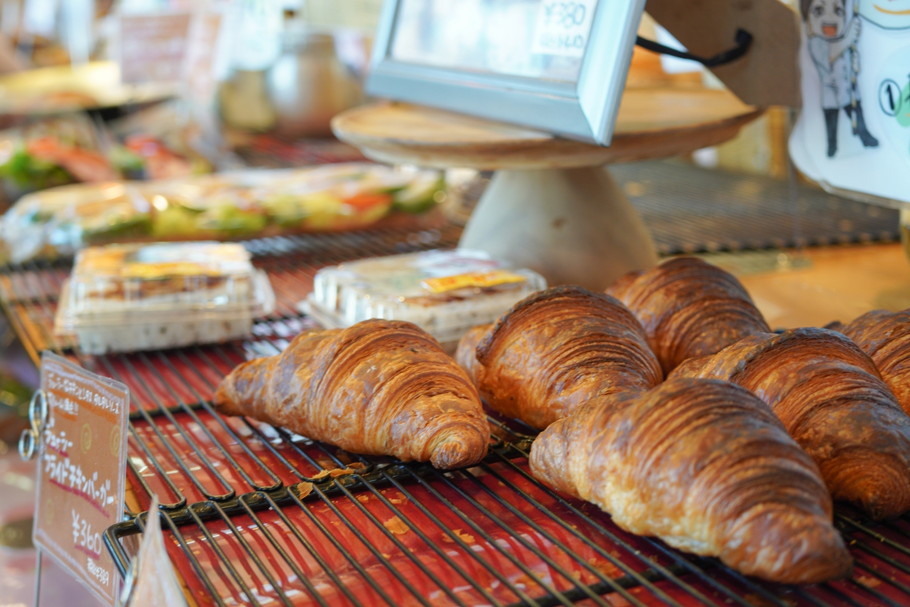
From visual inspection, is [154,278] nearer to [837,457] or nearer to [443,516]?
[443,516]

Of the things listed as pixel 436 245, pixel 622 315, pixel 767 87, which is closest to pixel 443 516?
pixel 622 315

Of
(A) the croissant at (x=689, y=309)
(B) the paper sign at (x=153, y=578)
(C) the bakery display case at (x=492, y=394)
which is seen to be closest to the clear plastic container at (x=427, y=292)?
(C) the bakery display case at (x=492, y=394)

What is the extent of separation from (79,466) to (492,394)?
1.52 feet

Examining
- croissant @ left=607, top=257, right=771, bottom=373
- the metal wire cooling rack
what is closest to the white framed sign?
croissant @ left=607, top=257, right=771, bottom=373

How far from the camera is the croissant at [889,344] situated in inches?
38.8

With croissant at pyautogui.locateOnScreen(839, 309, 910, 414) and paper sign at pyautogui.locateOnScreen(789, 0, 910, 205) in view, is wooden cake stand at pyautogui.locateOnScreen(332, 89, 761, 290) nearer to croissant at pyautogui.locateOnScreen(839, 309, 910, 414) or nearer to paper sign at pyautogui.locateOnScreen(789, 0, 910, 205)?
paper sign at pyautogui.locateOnScreen(789, 0, 910, 205)

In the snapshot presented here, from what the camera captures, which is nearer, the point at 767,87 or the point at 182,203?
the point at 767,87

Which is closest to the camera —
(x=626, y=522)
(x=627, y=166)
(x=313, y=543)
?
(x=626, y=522)

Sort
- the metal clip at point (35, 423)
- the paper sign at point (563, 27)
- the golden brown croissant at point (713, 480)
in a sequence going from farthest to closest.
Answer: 1. the paper sign at point (563, 27)
2. the metal clip at point (35, 423)
3. the golden brown croissant at point (713, 480)

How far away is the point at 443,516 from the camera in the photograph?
0.96m

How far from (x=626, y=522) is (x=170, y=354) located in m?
0.92

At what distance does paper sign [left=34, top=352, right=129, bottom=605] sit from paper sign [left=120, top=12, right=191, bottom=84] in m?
2.10

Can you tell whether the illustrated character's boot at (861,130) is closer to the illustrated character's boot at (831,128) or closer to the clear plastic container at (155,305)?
the illustrated character's boot at (831,128)

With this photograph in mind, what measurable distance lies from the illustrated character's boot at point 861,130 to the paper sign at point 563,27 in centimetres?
38
